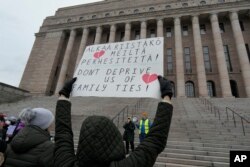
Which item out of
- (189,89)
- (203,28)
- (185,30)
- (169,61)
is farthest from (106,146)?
(203,28)

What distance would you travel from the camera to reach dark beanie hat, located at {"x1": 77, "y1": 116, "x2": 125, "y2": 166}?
1023mm

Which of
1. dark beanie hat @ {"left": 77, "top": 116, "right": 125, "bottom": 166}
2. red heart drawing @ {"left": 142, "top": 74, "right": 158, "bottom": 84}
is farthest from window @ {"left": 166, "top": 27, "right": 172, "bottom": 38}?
dark beanie hat @ {"left": 77, "top": 116, "right": 125, "bottom": 166}

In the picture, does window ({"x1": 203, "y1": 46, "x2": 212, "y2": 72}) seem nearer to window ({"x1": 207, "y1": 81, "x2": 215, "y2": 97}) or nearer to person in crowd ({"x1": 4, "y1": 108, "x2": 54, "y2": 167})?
window ({"x1": 207, "y1": 81, "x2": 215, "y2": 97})

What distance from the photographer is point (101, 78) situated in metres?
3.20

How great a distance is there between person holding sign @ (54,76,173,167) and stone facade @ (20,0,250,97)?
71.4 ft

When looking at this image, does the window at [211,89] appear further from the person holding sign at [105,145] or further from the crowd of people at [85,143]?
the person holding sign at [105,145]

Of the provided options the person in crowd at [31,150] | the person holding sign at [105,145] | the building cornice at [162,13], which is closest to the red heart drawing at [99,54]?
the person in crowd at [31,150]

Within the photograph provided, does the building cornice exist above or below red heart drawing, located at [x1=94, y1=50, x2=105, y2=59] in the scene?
above

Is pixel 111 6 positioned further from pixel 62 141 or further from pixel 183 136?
pixel 62 141

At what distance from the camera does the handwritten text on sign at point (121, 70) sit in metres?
2.74

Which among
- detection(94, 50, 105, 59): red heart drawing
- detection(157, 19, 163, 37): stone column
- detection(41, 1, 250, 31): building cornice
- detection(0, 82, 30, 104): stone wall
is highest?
detection(41, 1, 250, 31): building cornice

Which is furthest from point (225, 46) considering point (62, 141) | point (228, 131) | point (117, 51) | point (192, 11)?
point (62, 141)

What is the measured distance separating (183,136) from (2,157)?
7336mm

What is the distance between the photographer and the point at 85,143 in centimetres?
105
